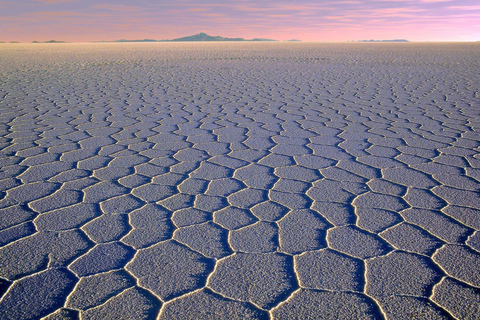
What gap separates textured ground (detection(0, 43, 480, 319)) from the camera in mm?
1578

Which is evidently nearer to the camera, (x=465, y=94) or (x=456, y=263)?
(x=456, y=263)

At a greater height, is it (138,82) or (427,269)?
(427,269)

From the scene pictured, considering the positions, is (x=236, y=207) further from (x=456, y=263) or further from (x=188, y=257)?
(x=456, y=263)

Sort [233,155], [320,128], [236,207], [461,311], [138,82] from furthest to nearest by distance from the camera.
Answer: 1. [138,82]
2. [320,128]
3. [233,155]
4. [236,207]
5. [461,311]

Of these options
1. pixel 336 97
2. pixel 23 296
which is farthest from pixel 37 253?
pixel 336 97

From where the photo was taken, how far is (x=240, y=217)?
226cm

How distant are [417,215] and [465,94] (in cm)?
524

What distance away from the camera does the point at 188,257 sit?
6.11ft

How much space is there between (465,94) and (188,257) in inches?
247

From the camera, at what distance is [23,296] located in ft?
5.18

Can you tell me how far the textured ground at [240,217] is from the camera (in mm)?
1578

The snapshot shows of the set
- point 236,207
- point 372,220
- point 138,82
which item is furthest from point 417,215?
point 138,82

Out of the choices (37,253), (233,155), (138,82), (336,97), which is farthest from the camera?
(138,82)

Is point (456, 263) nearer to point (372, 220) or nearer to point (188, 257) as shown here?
point (372, 220)
